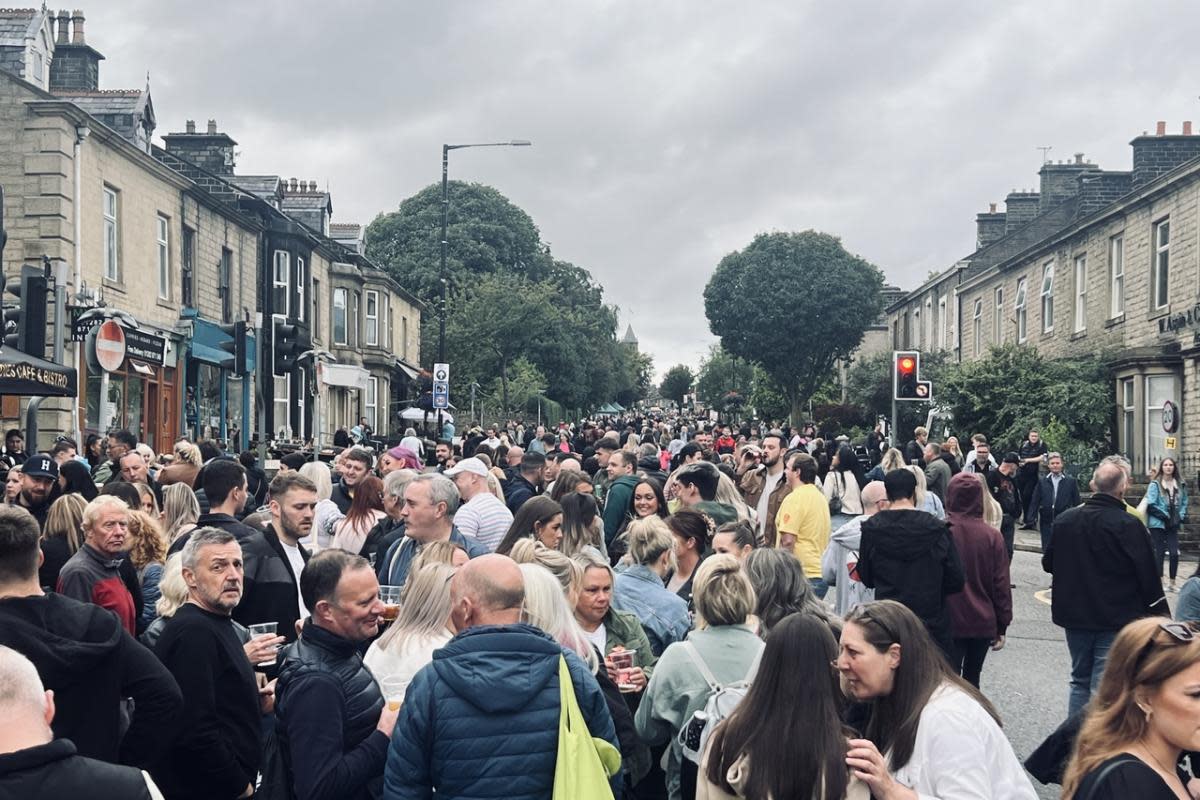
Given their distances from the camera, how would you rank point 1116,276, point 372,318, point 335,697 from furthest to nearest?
point 372,318
point 1116,276
point 335,697

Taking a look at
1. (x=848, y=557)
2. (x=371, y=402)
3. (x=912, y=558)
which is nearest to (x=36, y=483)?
(x=848, y=557)

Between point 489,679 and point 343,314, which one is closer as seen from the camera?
point 489,679

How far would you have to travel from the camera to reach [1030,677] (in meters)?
10.6

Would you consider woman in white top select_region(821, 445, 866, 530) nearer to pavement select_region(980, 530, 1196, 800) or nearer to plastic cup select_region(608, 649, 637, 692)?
pavement select_region(980, 530, 1196, 800)

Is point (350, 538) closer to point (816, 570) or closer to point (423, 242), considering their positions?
point (816, 570)

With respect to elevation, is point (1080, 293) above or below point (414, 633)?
above

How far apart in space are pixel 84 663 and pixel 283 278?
32.0 meters

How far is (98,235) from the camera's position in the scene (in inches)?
914

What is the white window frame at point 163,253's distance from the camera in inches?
1042

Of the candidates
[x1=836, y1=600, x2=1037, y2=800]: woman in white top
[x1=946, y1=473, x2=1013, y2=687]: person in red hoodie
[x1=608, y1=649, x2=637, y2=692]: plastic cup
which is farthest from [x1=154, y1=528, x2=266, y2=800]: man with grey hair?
[x1=946, y1=473, x2=1013, y2=687]: person in red hoodie

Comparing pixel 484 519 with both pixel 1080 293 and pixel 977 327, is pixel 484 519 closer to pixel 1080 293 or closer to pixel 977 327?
pixel 1080 293

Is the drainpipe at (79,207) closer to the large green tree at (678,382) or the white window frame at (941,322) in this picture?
the white window frame at (941,322)

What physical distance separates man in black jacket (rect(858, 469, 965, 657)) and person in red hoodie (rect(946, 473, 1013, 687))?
1.33ft

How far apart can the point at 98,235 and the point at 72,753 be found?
72.6 ft
